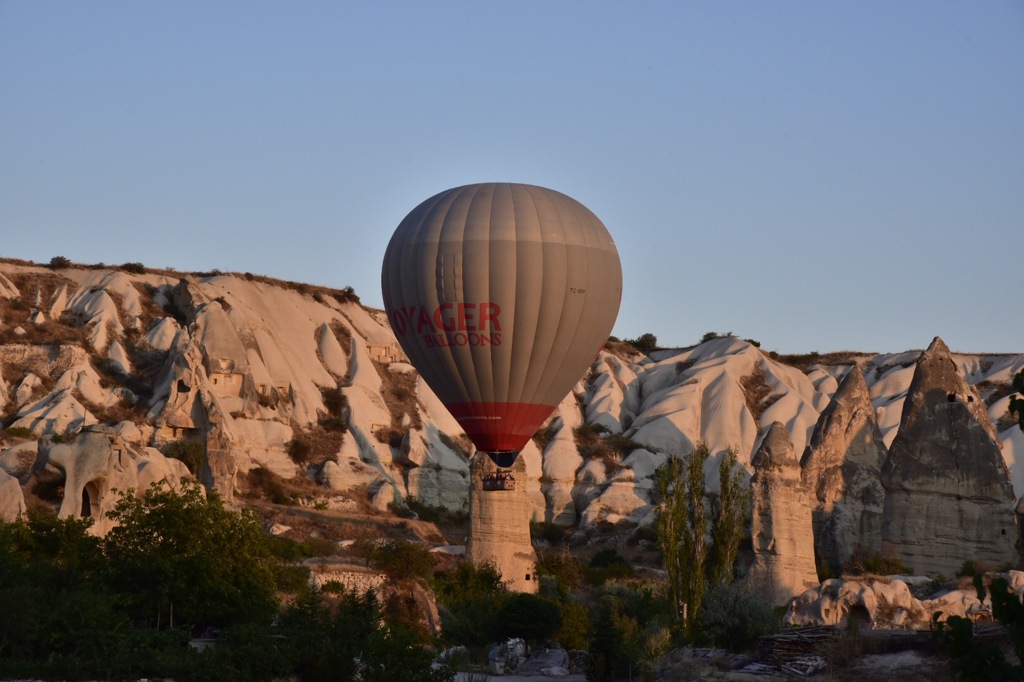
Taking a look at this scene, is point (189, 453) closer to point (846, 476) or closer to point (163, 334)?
point (163, 334)

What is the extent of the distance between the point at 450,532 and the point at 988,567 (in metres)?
21.1

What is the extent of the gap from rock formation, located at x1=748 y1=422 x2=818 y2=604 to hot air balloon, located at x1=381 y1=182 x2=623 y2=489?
21.9 feet

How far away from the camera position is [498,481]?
1743 inches

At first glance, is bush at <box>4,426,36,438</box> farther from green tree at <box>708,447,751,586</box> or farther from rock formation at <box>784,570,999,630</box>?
rock formation at <box>784,570,999,630</box>

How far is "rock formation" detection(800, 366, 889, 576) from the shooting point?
49.2 metres

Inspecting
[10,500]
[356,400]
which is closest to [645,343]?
[356,400]

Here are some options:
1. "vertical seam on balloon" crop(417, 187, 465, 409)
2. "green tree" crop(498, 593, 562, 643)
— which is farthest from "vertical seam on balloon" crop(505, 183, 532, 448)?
"green tree" crop(498, 593, 562, 643)

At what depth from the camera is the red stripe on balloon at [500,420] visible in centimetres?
3900

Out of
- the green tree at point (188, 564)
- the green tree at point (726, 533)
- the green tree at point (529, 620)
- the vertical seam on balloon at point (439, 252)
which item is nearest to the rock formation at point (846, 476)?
the green tree at point (726, 533)

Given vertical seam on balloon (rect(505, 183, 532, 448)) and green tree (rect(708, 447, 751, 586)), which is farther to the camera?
green tree (rect(708, 447, 751, 586))

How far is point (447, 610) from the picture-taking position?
38188 millimetres

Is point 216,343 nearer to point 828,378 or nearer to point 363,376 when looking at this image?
point 363,376

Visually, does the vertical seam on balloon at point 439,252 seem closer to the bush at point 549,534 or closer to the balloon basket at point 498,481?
the balloon basket at point 498,481

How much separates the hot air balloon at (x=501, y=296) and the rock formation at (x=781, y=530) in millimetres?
6666
